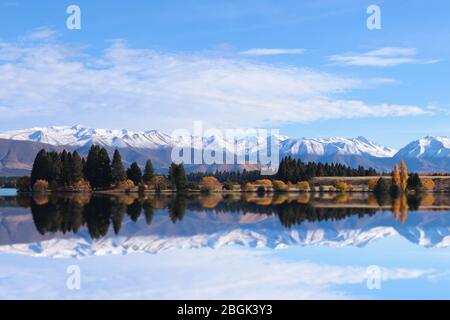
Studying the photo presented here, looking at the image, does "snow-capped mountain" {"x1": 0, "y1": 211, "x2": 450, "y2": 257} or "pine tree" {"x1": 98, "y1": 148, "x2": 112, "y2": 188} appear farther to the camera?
"pine tree" {"x1": 98, "y1": 148, "x2": 112, "y2": 188}

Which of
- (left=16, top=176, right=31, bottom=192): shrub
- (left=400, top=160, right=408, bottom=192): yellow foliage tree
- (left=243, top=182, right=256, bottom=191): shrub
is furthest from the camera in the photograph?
(left=243, top=182, right=256, bottom=191): shrub

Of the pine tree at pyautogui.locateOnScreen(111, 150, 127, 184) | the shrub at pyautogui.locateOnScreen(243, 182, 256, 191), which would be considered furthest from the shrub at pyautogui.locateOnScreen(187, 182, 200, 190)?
the pine tree at pyautogui.locateOnScreen(111, 150, 127, 184)

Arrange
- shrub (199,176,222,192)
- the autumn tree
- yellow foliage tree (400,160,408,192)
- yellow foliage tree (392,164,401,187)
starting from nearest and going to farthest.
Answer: shrub (199,176,222,192) → the autumn tree → yellow foliage tree (400,160,408,192) → yellow foliage tree (392,164,401,187)

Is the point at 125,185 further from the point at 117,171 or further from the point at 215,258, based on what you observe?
the point at 215,258

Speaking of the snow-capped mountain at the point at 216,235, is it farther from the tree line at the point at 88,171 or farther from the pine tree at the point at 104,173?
the pine tree at the point at 104,173

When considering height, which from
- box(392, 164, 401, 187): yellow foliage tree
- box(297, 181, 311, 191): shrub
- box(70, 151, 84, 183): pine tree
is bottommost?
box(297, 181, 311, 191): shrub

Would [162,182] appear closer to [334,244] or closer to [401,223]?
[401,223]

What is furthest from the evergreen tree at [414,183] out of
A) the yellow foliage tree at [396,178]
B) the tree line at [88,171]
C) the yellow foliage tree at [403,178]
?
the tree line at [88,171]

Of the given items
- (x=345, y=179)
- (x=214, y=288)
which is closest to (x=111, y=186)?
(x=345, y=179)

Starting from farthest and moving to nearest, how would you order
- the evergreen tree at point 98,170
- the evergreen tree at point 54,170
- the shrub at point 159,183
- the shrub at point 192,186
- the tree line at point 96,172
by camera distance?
→ 1. the shrub at point 192,186
2. the shrub at point 159,183
3. the evergreen tree at point 54,170
4. the evergreen tree at point 98,170
5. the tree line at point 96,172

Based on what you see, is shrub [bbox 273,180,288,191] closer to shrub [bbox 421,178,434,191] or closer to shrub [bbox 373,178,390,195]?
shrub [bbox 373,178,390,195]

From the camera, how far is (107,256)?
2842cm

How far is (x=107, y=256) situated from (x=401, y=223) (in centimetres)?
2722
